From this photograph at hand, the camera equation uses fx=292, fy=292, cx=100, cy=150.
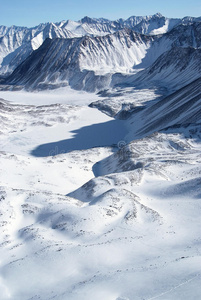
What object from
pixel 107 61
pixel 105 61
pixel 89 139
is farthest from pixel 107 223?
pixel 107 61

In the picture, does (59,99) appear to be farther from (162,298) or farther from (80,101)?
(162,298)

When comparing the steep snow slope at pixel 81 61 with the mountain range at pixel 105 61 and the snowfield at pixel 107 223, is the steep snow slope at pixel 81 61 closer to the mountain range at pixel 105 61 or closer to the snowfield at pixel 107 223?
the mountain range at pixel 105 61

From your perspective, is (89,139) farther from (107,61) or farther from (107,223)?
(107,61)

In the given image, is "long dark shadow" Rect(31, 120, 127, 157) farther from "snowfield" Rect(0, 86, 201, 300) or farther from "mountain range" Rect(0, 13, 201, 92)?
"mountain range" Rect(0, 13, 201, 92)

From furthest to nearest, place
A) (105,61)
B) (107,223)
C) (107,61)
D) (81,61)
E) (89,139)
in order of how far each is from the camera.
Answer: (107,61)
(105,61)
(81,61)
(89,139)
(107,223)

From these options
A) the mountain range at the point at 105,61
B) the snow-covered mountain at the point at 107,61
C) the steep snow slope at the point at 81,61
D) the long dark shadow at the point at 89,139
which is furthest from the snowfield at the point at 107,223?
the steep snow slope at the point at 81,61

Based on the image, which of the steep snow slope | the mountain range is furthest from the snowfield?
the steep snow slope

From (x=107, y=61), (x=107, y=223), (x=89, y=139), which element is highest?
(x=107, y=61)

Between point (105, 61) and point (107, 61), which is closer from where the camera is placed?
point (105, 61)
